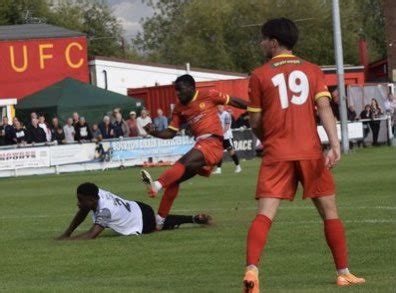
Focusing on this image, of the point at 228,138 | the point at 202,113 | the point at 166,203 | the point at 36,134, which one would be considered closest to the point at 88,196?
the point at 166,203

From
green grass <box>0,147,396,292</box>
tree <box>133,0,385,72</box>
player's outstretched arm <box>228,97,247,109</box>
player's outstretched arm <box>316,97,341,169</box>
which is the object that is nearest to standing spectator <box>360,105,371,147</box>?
green grass <box>0,147,396,292</box>

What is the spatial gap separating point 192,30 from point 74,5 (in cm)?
938

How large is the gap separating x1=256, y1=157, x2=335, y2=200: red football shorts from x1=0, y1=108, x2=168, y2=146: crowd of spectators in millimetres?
26329

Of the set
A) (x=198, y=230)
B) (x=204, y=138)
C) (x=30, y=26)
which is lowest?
(x=198, y=230)

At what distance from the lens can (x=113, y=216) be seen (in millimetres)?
15000

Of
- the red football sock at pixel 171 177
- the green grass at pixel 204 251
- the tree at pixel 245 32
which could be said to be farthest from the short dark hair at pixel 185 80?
the tree at pixel 245 32

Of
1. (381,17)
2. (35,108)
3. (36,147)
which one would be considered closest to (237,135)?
(36,147)

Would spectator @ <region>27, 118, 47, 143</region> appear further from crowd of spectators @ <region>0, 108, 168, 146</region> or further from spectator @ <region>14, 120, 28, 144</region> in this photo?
spectator @ <region>14, 120, 28, 144</region>

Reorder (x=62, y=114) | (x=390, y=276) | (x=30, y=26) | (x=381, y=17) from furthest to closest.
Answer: (x=381, y=17)
(x=30, y=26)
(x=62, y=114)
(x=390, y=276)

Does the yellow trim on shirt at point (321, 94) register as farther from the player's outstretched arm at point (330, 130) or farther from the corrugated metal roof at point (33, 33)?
the corrugated metal roof at point (33, 33)

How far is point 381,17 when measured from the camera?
356ft

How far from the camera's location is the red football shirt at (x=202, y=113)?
16.5m

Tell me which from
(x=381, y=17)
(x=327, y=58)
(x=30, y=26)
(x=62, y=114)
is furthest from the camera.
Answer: (x=381, y=17)

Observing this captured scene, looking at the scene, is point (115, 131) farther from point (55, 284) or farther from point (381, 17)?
point (381, 17)
